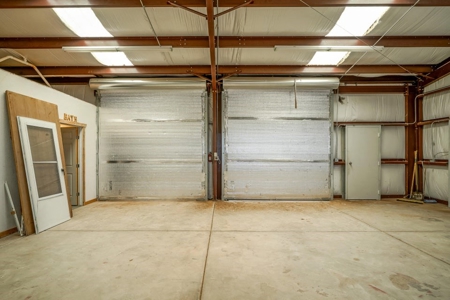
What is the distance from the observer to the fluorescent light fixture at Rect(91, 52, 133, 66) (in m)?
5.01

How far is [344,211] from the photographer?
16.7 feet

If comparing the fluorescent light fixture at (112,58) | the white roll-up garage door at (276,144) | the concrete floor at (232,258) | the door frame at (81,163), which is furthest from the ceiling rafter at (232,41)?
the concrete floor at (232,258)

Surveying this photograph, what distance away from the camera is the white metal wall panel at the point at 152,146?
20.6 ft

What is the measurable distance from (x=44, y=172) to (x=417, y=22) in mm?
7504

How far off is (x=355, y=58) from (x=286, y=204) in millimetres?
4097

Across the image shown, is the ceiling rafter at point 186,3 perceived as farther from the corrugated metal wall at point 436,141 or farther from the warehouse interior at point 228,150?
the corrugated metal wall at point 436,141

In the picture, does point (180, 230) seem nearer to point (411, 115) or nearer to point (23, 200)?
point (23, 200)

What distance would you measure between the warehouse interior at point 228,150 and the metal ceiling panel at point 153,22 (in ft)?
0.11

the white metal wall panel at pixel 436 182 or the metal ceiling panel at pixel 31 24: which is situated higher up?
the metal ceiling panel at pixel 31 24

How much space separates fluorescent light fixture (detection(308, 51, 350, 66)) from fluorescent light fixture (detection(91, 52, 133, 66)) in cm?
465

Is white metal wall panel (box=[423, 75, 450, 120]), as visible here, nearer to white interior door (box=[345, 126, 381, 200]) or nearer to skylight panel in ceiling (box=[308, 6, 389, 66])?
white interior door (box=[345, 126, 381, 200])

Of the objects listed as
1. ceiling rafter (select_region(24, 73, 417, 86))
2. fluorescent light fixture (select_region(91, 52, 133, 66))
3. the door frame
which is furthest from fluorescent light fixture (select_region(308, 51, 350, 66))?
the door frame

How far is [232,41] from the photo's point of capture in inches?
175

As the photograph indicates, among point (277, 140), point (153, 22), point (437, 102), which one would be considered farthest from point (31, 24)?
point (437, 102)
